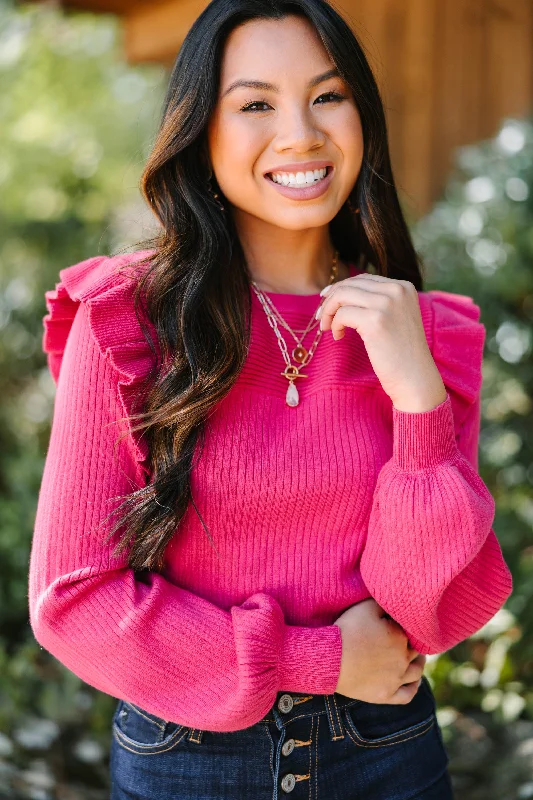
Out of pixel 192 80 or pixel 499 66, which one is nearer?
pixel 192 80

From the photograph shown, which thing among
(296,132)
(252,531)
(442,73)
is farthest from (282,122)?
(442,73)

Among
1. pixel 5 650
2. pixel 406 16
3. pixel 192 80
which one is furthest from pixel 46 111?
pixel 192 80

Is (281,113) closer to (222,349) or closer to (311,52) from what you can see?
(311,52)

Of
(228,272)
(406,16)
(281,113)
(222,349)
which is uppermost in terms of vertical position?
(406,16)

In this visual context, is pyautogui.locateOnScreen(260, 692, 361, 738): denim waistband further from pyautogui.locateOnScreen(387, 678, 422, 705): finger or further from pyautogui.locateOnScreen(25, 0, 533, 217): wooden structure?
pyautogui.locateOnScreen(25, 0, 533, 217): wooden structure

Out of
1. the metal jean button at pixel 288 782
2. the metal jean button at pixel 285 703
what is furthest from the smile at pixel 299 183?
the metal jean button at pixel 288 782

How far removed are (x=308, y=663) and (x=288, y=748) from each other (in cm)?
17

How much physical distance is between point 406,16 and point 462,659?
3.40 metres

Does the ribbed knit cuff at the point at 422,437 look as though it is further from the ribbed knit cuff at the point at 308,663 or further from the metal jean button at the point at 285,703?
the metal jean button at the point at 285,703

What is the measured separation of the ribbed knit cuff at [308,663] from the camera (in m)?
1.59

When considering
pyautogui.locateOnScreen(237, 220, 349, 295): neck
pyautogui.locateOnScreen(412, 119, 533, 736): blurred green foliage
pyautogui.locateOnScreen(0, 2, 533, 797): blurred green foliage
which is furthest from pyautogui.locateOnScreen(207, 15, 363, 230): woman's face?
pyautogui.locateOnScreen(412, 119, 533, 736): blurred green foliage

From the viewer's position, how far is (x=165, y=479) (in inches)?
62.4

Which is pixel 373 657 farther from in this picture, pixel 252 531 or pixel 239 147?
pixel 239 147

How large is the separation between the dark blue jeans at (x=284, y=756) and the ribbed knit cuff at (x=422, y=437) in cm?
46
